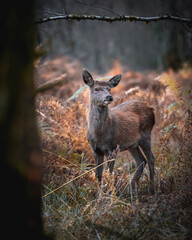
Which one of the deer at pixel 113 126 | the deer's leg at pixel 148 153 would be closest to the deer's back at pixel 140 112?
the deer at pixel 113 126

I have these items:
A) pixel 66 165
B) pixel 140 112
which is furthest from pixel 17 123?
pixel 140 112

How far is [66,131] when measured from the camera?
650 centimetres

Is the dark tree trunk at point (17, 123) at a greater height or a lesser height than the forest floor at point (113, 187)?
greater

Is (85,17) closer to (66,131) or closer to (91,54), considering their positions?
(66,131)

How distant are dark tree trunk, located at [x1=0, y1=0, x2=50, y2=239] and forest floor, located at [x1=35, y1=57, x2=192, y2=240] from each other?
3.73 feet

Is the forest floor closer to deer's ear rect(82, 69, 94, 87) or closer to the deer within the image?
the deer

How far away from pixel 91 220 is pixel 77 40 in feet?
98.0

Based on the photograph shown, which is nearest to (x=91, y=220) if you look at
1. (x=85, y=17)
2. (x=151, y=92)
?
(x=85, y=17)

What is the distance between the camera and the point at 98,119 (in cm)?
570

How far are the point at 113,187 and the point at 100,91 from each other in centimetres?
254

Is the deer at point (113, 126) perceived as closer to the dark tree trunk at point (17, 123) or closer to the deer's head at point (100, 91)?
the deer's head at point (100, 91)

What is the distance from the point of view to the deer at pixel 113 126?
5578 mm

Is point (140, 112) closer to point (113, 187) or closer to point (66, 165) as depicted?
point (66, 165)

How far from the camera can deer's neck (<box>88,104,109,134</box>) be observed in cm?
564
